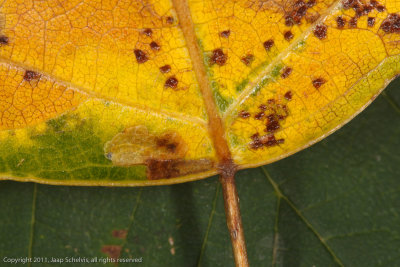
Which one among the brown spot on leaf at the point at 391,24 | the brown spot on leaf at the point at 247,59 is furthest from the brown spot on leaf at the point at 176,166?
the brown spot on leaf at the point at 391,24

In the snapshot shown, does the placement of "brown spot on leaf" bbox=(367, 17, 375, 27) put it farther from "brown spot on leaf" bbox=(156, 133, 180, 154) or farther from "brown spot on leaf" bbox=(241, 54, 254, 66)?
"brown spot on leaf" bbox=(156, 133, 180, 154)

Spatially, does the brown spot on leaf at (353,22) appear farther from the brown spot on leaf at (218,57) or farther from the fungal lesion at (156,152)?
the fungal lesion at (156,152)

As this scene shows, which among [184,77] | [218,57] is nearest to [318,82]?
[218,57]

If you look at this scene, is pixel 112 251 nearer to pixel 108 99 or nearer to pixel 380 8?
pixel 108 99

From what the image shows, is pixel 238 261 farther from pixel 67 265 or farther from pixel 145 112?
pixel 67 265

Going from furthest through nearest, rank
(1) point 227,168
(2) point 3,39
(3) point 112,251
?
(3) point 112,251, (1) point 227,168, (2) point 3,39

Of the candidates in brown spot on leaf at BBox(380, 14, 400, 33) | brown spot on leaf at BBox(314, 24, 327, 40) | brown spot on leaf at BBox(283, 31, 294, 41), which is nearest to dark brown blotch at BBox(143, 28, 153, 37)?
brown spot on leaf at BBox(283, 31, 294, 41)
